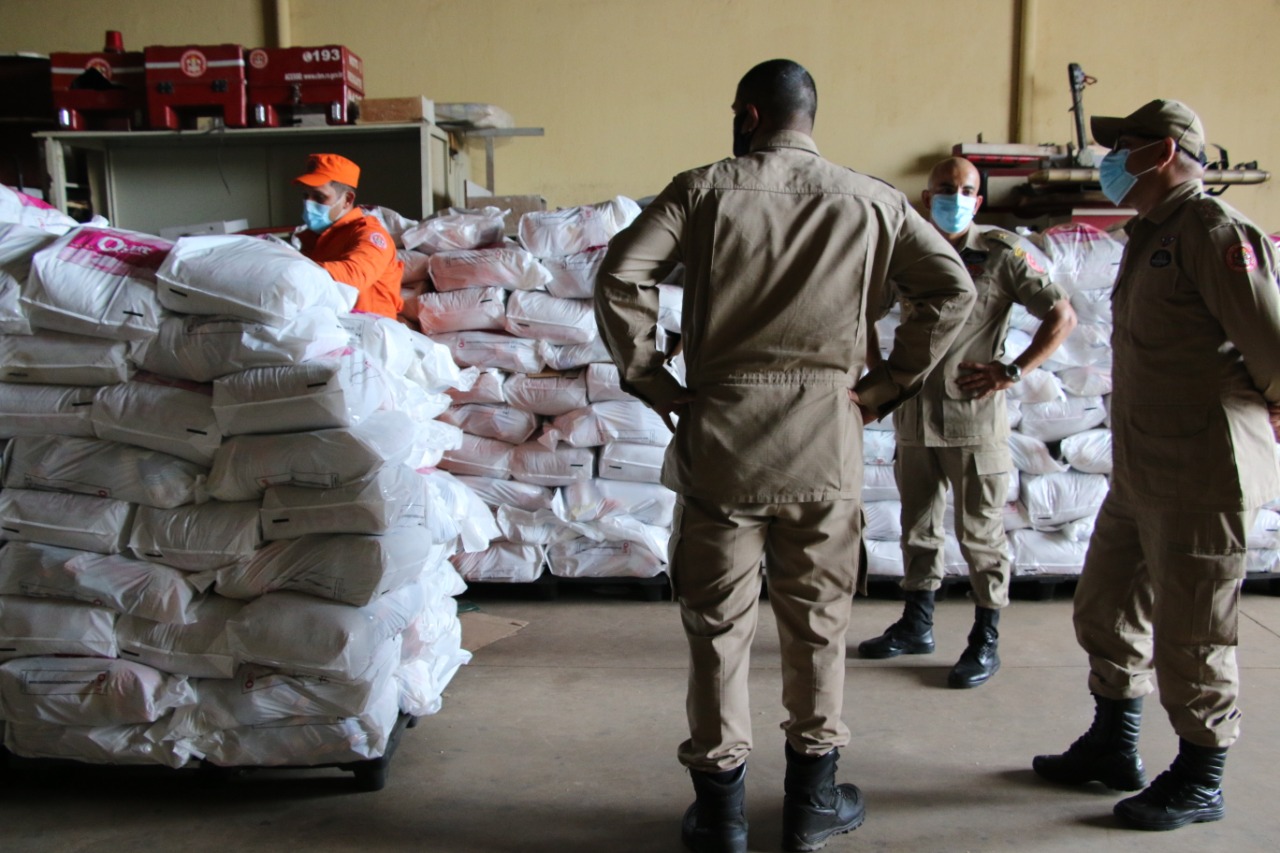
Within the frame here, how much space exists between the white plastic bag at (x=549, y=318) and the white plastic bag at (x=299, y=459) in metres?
1.43

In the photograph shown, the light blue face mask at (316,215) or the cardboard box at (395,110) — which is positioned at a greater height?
the cardboard box at (395,110)

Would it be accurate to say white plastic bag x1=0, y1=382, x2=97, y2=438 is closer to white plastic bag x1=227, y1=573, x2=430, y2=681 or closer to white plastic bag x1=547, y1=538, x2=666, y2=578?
white plastic bag x1=227, y1=573, x2=430, y2=681

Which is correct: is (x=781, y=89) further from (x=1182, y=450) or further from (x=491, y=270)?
(x=491, y=270)

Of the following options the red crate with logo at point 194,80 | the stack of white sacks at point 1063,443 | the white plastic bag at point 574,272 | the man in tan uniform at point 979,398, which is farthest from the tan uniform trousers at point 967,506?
the red crate with logo at point 194,80

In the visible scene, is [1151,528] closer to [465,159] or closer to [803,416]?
[803,416]

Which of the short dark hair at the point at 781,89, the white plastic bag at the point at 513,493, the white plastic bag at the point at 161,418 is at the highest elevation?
the short dark hair at the point at 781,89

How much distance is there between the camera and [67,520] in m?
2.15

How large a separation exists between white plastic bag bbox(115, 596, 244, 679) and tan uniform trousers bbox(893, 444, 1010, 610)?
2000mm

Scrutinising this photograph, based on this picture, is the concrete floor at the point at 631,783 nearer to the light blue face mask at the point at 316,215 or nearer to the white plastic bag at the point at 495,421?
the white plastic bag at the point at 495,421

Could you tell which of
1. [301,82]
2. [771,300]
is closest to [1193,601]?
[771,300]

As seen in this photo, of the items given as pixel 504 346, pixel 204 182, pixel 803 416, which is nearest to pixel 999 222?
pixel 504 346

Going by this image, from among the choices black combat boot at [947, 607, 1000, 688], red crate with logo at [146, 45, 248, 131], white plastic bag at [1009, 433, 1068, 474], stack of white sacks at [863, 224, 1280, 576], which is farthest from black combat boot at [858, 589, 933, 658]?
red crate with logo at [146, 45, 248, 131]

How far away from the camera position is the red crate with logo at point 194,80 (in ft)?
13.2

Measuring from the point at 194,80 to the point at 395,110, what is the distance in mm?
855
